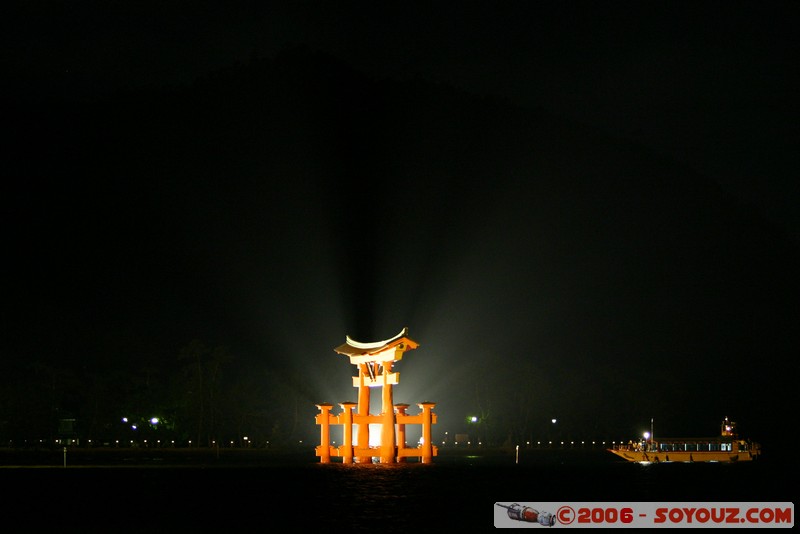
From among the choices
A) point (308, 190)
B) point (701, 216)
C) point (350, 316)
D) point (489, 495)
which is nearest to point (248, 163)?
point (308, 190)

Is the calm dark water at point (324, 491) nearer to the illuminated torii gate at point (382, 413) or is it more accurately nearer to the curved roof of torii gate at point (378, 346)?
the illuminated torii gate at point (382, 413)

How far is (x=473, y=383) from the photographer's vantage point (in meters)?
82.0

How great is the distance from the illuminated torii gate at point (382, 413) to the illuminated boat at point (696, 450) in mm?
23244

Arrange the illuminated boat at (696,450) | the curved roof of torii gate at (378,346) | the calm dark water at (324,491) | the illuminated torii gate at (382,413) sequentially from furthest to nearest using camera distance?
the illuminated boat at (696,450)
the illuminated torii gate at (382,413)
the curved roof of torii gate at (378,346)
the calm dark water at (324,491)

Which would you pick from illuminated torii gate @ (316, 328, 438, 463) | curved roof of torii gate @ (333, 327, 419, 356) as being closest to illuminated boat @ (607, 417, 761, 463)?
illuminated torii gate @ (316, 328, 438, 463)

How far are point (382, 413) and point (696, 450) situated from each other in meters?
32.4

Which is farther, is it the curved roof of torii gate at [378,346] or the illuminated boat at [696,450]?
the illuminated boat at [696,450]

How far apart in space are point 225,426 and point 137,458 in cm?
713

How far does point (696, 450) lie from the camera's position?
74625 millimetres

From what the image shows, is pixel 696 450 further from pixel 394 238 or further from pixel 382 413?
pixel 394 238

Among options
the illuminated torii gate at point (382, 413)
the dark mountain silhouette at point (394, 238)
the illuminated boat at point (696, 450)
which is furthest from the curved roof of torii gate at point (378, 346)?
the dark mountain silhouette at point (394, 238)

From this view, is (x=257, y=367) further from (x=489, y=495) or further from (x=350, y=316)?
(x=489, y=495)

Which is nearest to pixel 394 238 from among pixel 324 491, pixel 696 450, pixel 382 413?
pixel 696 450

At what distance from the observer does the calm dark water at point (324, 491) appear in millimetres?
31172
